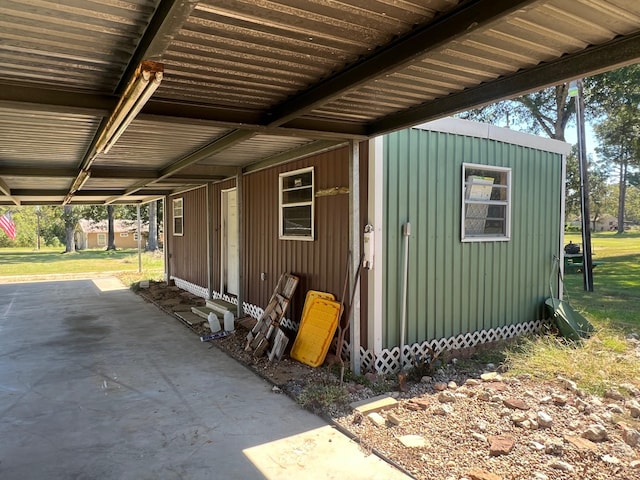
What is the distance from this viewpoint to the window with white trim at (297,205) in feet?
18.9

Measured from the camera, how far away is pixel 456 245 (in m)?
5.37

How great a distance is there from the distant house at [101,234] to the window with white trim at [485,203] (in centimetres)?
4024

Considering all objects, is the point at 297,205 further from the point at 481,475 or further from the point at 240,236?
the point at 481,475

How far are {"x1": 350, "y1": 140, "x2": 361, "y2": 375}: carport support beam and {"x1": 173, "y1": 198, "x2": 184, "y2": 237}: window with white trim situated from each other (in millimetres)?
7781

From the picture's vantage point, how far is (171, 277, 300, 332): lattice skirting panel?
19.8 ft

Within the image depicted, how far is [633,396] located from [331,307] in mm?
2986

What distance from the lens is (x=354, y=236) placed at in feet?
15.2

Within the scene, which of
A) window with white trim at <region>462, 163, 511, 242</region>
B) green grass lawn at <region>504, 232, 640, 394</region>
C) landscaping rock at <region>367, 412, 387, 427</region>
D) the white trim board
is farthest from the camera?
window with white trim at <region>462, 163, 511, 242</region>

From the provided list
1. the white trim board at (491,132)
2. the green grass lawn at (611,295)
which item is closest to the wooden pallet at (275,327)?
the white trim board at (491,132)

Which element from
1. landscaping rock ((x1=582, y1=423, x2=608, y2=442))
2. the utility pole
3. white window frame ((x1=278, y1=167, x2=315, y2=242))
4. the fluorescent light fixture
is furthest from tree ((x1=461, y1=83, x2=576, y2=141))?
the fluorescent light fixture

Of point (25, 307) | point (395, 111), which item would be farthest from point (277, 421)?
point (25, 307)

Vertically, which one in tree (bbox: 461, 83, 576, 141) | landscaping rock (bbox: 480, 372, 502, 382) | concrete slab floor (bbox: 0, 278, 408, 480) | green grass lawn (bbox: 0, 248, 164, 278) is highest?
tree (bbox: 461, 83, 576, 141)

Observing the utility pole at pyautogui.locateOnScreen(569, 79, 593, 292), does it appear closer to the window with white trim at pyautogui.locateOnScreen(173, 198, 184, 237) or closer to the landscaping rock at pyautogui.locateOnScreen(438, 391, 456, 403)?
the landscaping rock at pyautogui.locateOnScreen(438, 391, 456, 403)

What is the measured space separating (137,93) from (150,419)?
2.62m
